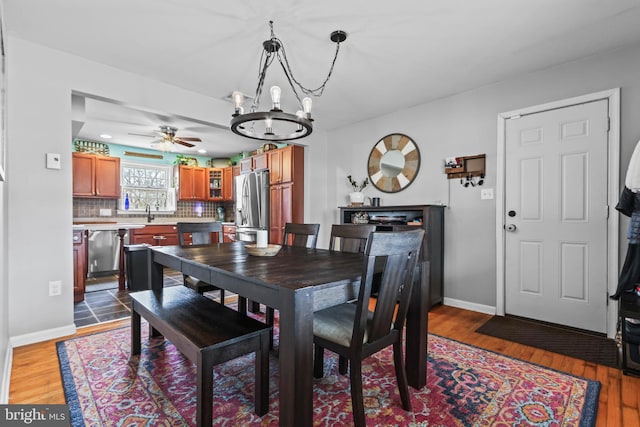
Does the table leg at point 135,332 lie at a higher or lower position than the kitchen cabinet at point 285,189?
lower

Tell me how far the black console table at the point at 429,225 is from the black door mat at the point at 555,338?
2.05 ft

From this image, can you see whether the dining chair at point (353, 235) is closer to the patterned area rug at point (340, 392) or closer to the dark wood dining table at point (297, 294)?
the dark wood dining table at point (297, 294)

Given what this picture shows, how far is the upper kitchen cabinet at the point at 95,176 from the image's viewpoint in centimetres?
508

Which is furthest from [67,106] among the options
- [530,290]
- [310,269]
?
[530,290]

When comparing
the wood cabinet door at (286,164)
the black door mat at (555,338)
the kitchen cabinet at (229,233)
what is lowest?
the black door mat at (555,338)

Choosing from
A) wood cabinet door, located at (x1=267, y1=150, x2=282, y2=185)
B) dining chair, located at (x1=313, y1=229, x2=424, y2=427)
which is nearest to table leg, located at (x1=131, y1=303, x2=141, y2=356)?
dining chair, located at (x1=313, y1=229, x2=424, y2=427)

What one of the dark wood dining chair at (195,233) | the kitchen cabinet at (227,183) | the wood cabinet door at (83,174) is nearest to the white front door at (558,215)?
the dark wood dining chair at (195,233)

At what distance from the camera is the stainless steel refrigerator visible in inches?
201

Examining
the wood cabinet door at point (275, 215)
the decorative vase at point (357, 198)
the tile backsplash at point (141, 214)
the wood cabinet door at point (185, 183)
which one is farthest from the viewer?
the wood cabinet door at point (185, 183)

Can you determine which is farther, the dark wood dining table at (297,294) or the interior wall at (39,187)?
the interior wall at (39,187)

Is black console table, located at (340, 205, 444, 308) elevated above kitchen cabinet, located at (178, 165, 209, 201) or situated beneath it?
situated beneath

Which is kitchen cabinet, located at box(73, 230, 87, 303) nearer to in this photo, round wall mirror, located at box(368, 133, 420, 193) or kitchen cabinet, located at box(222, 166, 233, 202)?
kitchen cabinet, located at box(222, 166, 233, 202)

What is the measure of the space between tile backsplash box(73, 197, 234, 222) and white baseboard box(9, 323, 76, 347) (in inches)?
144

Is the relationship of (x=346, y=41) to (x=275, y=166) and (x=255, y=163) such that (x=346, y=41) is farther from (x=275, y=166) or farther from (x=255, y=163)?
(x=255, y=163)
